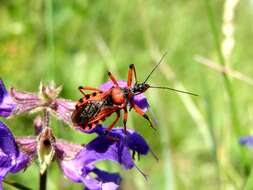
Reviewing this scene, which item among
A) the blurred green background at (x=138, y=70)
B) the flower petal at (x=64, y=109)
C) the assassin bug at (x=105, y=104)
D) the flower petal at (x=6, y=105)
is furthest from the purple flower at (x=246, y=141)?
the flower petal at (x=6, y=105)

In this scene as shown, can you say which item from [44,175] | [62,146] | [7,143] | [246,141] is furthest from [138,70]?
[7,143]

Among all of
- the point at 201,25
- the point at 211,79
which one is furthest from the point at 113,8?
the point at 201,25

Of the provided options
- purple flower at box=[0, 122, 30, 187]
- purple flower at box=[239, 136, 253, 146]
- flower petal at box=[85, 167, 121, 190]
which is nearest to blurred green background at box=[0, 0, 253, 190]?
purple flower at box=[239, 136, 253, 146]

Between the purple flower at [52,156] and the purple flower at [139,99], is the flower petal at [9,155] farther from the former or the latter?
the purple flower at [139,99]

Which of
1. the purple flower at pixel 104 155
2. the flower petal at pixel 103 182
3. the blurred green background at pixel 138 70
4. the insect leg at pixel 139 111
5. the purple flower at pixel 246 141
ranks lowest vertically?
the flower petal at pixel 103 182

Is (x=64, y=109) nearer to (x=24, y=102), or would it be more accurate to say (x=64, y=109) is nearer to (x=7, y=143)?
(x=24, y=102)

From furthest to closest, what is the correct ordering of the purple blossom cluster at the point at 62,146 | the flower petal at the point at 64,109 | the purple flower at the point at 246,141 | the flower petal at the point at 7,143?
the purple flower at the point at 246,141
the flower petal at the point at 64,109
the purple blossom cluster at the point at 62,146
the flower petal at the point at 7,143

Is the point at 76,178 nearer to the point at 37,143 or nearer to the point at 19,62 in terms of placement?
the point at 37,143
